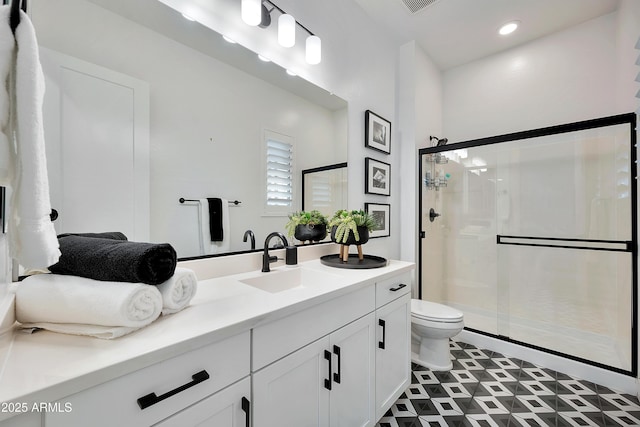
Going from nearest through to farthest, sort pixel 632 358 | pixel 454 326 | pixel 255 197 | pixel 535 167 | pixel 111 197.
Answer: pixel 111 197 < pixel 255 197 < pixel 632 358 < pixel 454 326 < pixel 535 167

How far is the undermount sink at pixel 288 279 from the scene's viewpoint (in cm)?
128

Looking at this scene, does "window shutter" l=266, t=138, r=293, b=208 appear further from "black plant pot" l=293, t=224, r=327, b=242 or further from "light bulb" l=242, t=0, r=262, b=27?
"light bulb" l=242, t=0, r=262, b=27

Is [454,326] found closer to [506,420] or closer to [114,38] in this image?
[506,420]

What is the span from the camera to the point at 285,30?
1415 millimetres

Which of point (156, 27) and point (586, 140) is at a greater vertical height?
point (156, 27)

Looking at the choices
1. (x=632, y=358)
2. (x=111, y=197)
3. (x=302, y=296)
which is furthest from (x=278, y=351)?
(x=632, y=358)

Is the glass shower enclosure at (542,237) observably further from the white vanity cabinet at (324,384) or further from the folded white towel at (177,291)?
the folded white towel at (177,291)

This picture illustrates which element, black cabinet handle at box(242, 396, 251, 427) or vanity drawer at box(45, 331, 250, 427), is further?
black cabinet handle at box(242, 396, 251, 427)

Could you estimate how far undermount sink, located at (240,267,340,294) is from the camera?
1276 mm

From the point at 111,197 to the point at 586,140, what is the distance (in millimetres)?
3124

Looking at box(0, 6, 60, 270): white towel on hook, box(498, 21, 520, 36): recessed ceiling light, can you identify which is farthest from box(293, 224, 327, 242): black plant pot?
box(498, 21, 520, 36): recessed ceiling light

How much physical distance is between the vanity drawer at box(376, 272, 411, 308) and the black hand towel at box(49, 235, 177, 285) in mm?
975

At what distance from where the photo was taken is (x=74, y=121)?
900 mm

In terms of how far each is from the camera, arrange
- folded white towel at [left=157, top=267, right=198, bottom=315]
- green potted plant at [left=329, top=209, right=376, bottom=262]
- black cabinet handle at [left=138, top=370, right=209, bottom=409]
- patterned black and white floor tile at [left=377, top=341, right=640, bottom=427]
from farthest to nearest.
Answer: green potted plant at [left=329, top=209, right=376, bottom=262]
patterned black and white floor tile at [left=377, top=341, right=640, bottom=427]
folded white towel at [left=157, top=267, right=198, bottom=315]
black cabinet handle at [left=138, top=370, right=209, bottom=409]
